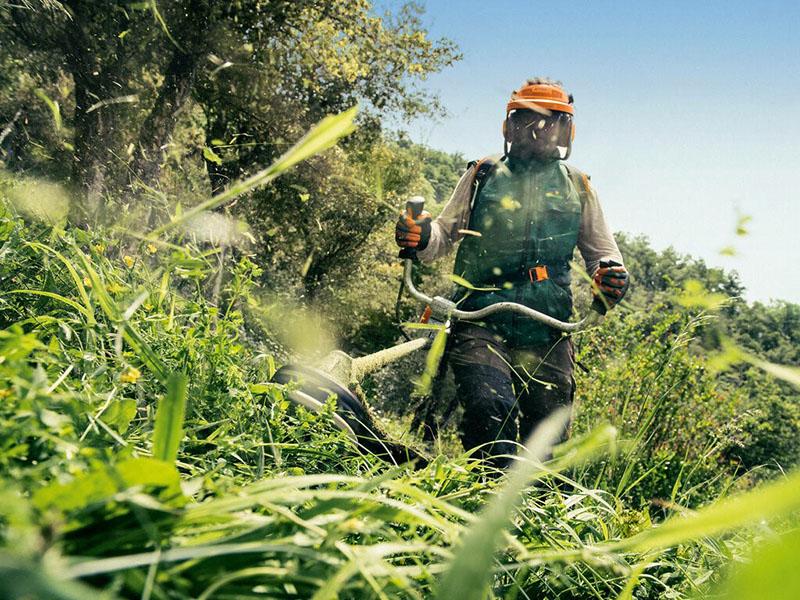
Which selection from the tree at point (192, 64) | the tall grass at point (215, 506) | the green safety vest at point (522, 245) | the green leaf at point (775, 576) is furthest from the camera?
the tree at point (192, 64)

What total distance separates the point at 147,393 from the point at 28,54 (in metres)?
10.8

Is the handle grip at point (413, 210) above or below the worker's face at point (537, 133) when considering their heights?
below

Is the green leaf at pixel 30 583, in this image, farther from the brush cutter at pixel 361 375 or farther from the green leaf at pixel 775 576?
the brush cutter at pixel 361 375

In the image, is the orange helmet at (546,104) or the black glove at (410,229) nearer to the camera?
the black glove at (410,229)

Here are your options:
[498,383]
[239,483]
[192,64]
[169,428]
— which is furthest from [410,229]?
[192,64]

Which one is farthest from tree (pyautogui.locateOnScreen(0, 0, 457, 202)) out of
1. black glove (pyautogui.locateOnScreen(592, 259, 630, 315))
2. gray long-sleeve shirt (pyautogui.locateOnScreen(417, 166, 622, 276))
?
black glove (pyautogui.locateOnScreen(592, 259, 630, 315))

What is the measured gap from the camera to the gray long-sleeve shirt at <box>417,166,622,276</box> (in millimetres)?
3739

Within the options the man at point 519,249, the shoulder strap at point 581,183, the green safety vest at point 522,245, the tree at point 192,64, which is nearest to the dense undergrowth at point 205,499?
the man at point 519,249

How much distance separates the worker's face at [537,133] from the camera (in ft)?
12.3

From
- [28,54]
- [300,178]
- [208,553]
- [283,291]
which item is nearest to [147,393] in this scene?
[208,553]

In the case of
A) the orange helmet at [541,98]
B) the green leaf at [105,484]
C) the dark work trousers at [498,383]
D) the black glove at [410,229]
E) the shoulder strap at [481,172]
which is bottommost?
the dark work trousers at [498,383]

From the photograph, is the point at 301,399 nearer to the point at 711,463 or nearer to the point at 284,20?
the point at 711,463

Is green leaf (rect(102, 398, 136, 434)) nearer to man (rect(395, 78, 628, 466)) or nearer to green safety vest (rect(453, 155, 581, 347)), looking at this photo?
man (rect(395, 78, 628, 466))

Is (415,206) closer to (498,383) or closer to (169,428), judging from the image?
(498,383)
